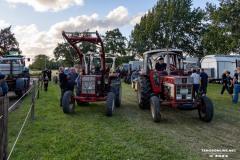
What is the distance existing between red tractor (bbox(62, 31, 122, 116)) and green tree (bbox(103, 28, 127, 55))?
5414 cm

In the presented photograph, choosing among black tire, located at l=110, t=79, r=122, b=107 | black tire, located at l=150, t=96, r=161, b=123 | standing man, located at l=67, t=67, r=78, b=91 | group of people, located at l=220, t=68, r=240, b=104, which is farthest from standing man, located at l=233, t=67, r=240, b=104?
standing man, located at l=67, t=67, r=78, b=91

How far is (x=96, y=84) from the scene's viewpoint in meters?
8.84

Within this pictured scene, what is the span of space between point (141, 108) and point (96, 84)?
1.95 m

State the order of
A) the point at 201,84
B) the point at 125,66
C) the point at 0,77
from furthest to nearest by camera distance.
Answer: the point at 125,66
the point at 201,84
the point at 0,77

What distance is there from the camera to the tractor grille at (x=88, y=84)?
28.9ft

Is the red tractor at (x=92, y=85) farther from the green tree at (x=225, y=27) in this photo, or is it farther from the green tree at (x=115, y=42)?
the green tree at (x=115, y=42)

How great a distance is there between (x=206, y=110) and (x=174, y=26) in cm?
3166

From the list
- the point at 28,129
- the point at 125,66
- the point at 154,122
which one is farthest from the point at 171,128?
the point at 125,66

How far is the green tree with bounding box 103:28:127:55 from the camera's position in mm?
63812

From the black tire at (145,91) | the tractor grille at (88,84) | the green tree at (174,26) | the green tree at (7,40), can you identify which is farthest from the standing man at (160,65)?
the green tree at (7,40)

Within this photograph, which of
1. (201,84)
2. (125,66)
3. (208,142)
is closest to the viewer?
(208,142)

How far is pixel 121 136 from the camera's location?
18.7 ft

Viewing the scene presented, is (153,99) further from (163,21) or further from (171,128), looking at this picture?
(163,21)

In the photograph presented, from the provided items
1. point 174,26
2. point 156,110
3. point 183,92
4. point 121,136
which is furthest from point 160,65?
point 174,26
